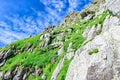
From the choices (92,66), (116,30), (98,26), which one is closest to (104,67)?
(92,66)

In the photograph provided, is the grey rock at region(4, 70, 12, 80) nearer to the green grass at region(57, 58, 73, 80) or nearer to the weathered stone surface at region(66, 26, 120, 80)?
the green grass at region(57, 58, 73, 80)

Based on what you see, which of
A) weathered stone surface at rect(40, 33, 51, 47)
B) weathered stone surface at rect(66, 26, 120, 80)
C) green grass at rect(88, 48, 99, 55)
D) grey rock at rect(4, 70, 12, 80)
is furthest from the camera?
weathered stone surface at rect(40, 33, 51, 47)

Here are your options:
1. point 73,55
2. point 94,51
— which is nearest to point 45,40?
point 73,55

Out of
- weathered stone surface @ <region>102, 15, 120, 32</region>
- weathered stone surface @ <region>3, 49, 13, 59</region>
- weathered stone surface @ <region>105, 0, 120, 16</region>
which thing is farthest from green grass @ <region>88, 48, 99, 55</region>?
weathered stone surface @ <region>3, 49, 13, 59</region>

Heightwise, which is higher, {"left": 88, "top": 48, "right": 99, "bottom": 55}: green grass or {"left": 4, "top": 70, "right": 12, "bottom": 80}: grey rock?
{"left": 4, "top": 70, "right": 12, "bottom": 80}: grey rock

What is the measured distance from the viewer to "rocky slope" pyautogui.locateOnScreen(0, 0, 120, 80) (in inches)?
1719

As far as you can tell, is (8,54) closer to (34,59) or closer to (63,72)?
(34,59)

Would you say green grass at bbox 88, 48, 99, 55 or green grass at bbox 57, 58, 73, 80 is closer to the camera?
green grass at bbox 88, 48, 99, 55

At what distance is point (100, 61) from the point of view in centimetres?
4362

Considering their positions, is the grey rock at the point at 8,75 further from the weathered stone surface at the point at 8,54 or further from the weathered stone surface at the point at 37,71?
the weathered stone surface at the point at 8,54

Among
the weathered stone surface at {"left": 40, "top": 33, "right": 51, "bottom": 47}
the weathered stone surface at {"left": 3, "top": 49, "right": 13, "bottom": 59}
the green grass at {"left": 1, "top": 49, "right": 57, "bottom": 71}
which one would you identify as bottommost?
the green grass at {"left": 1, "top": 49, "right": 57, "bottom": 71}

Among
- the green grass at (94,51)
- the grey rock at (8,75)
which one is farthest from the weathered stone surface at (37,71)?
the green grass at (94,51)

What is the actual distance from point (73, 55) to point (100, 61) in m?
31.3

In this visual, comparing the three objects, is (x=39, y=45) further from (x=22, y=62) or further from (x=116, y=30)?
(x=116, y=30)
